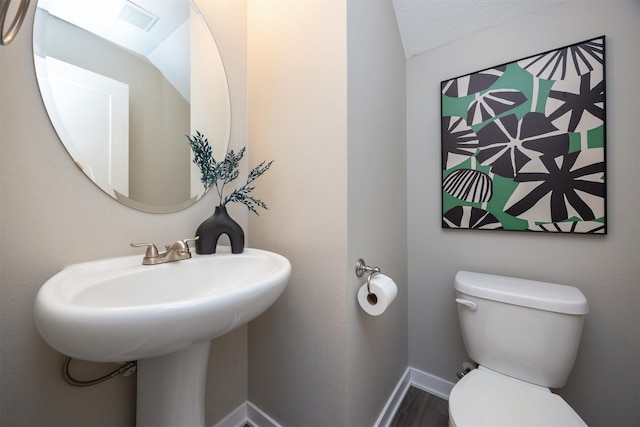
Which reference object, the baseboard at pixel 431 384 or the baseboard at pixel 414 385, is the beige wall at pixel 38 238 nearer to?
the baseboard at pixel 414 385

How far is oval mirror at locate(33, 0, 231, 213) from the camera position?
25.5 inches

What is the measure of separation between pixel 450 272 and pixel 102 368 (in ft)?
4.93

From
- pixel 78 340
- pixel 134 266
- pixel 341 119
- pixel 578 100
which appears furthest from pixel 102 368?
pixel 578 100

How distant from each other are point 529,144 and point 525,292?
680 millimetres

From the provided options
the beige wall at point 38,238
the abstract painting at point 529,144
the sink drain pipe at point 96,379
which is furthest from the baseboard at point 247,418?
the abstract painting at point 529,144

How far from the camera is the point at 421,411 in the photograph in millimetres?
1200

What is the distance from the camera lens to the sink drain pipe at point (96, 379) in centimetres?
63

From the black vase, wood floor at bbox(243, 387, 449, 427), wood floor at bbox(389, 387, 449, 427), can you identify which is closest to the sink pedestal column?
the black vase

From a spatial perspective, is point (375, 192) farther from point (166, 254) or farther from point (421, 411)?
point (421, 411)

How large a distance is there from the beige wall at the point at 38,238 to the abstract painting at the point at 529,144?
1482 millimetres

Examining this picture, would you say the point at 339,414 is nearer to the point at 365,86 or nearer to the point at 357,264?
the point at 357,264

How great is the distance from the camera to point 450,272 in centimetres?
129

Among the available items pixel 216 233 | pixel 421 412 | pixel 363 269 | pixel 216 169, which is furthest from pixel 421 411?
pixel 216 169

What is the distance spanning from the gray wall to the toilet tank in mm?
375
